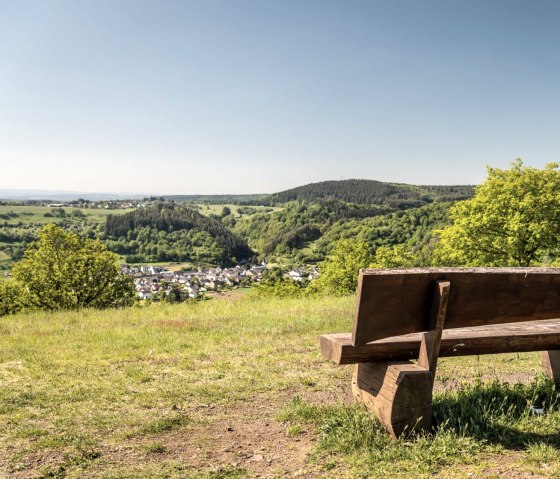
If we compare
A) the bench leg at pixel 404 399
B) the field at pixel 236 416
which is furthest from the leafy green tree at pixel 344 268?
the bench leg at pixel 404 399

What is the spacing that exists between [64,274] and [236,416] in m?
26.4

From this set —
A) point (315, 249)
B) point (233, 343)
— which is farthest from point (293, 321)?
point (315, 249)

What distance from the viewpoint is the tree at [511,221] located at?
2528 centimetres

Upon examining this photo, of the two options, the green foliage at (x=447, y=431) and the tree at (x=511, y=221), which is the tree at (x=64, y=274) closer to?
the tree at (x=511, y=221)

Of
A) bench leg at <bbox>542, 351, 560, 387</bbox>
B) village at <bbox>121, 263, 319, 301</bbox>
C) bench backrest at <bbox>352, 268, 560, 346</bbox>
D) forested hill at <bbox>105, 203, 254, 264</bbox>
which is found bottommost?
village at <bbox>121, 263, 319, 301</bbox>

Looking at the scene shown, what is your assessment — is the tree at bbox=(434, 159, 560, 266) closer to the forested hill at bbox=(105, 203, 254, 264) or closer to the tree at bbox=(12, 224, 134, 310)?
the tree at bbox=(12, 224, 134, 310)

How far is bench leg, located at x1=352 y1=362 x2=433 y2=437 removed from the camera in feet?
12.6

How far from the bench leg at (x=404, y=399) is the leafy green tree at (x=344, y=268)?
41733mm

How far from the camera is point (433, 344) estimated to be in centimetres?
391

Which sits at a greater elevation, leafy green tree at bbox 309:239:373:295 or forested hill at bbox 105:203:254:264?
leafy green tree at bbox 309:239:373:295

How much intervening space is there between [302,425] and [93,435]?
7.04ft

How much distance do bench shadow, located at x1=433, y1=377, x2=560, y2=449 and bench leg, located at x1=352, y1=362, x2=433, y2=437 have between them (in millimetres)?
220

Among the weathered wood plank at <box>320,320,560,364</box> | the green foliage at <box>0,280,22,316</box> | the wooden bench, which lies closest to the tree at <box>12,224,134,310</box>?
the green foliage at <box>0,280,22,316</box>

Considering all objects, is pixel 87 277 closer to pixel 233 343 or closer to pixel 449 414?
pixel 233 343
